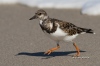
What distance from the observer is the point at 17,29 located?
8.27 meters

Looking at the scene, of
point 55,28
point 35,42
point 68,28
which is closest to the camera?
point 55,28

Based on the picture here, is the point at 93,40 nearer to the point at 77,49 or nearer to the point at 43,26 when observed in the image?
the point at 77,49

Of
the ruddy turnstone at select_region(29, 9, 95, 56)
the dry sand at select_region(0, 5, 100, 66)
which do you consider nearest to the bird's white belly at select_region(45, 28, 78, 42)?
the ruddy turnstone at select_region(29, 9, 95, 56)

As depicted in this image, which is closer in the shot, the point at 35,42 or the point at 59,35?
the point at 59,35

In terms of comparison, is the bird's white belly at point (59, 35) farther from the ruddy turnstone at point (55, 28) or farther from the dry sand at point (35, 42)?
the dry sand at point (35, 42)

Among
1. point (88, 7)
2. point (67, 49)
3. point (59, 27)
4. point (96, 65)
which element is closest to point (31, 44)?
point (67, 49)

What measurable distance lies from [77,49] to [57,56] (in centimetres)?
34

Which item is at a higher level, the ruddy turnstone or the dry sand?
the ruddy turnstone

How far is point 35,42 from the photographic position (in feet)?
24.0

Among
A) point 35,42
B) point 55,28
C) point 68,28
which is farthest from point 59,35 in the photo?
point 35,42

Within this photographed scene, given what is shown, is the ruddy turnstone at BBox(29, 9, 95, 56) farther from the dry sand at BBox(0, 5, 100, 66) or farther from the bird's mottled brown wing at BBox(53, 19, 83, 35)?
the dry sand at BBox(0, 5, 100, 66)

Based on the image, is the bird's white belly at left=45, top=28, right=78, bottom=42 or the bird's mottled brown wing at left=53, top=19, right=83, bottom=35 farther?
the bird's mottled brown wing at left=53, top=19, right=83, bottom=35

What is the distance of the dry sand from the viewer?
6102mm

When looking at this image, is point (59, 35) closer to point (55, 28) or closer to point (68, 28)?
point (55, 28)
